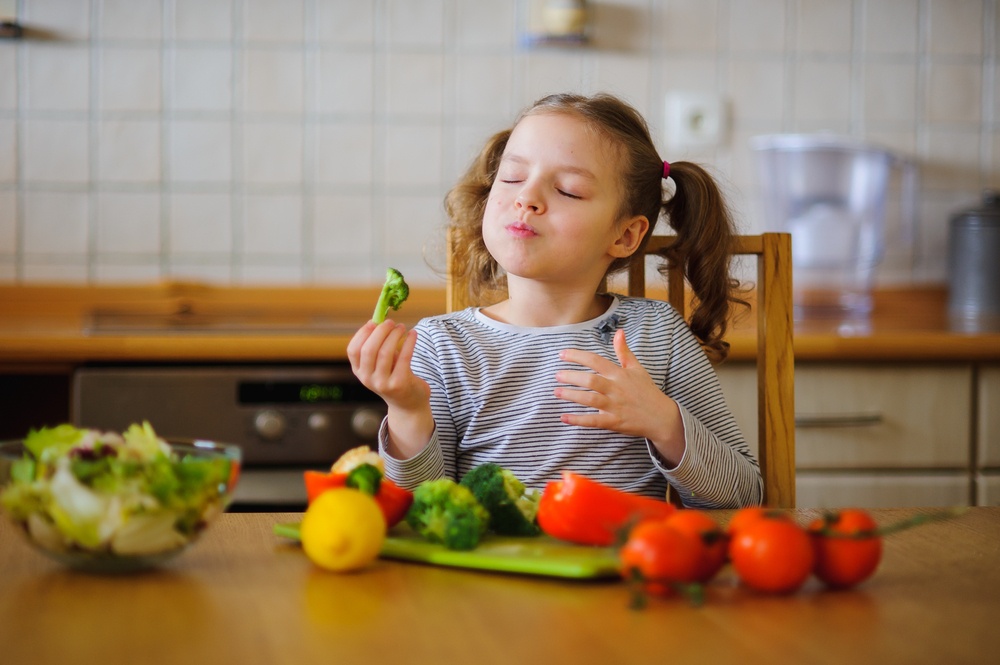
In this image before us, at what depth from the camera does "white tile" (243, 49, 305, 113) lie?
7.28 feet

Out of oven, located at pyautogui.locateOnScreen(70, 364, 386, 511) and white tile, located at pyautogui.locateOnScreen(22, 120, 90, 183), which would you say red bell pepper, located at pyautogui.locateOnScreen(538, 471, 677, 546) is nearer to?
oven, located at pyautogui.locateOnScreen(70, 364, 386, 511)

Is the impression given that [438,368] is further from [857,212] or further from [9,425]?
[857,212]

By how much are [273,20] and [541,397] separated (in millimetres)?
1302

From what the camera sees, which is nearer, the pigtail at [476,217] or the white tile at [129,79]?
the pigtail at [476,217]

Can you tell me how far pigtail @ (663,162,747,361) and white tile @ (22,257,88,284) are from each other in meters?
1.33

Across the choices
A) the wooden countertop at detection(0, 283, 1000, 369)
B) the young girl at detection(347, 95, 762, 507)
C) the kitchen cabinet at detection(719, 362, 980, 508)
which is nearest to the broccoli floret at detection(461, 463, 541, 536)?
the young girl at detection(347, 95, 762, 507)

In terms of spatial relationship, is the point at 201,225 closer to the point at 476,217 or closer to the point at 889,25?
the point at 476,217

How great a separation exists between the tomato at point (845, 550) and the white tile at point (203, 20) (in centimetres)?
184

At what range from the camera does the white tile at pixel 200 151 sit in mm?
2201

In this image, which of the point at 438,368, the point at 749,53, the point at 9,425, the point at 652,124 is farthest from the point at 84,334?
the point at 749,53

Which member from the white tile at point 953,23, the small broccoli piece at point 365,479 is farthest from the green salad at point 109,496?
the white tile at point 953,23

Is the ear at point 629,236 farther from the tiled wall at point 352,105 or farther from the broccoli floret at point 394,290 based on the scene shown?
the tiled wall at point 352,105

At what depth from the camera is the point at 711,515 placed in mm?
922

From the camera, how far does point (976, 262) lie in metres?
2.24
